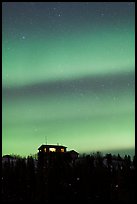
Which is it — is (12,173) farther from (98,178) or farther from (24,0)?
(24,0)

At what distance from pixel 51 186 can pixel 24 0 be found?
12504mm

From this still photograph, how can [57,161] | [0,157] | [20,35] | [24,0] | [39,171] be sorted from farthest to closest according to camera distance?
[39,171] < [57,161] < [20,35] < [24,0] < [0,157]

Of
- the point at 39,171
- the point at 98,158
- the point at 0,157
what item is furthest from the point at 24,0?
the point at 39,171

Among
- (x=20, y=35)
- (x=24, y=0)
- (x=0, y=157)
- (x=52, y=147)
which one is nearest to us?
(x=0, y=157)

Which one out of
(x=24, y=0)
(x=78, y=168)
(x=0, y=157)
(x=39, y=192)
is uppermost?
(x=24, y=0)

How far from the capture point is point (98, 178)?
1353 cm

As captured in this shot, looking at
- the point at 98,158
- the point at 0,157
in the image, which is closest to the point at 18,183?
the point at 98,158

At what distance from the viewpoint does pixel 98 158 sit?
14312mm

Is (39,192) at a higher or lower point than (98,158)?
lower

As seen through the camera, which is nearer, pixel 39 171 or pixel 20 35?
pixel 20 35

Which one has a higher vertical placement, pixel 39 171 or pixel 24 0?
pixel 24 0

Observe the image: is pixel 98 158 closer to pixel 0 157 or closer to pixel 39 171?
pixel 39 171

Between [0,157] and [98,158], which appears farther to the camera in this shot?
[98,158]

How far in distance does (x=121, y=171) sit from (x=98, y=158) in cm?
103
